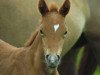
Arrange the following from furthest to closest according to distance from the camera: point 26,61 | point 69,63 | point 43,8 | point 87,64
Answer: point 87,64 → point 69,63 → point 26,61 → point 43,8

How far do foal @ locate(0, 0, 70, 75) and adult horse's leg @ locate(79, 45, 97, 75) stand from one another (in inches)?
102

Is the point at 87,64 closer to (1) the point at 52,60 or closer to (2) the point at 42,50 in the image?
(2) the point at 42,50

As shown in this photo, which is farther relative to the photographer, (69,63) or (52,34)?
(69,63)

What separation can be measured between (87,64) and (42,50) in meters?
3.14

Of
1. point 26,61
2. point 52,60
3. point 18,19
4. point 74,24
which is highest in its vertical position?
point 52,60

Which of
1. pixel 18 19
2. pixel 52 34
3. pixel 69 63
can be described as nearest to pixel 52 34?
pixel 52 34

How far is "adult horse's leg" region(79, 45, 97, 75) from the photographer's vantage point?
8500mm

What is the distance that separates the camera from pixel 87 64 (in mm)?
8609

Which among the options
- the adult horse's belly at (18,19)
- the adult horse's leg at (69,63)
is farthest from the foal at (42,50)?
the adult horse's leg at (69,63)

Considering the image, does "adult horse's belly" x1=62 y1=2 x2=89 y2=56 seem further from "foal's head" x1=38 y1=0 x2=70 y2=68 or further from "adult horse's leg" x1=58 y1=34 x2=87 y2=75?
"foal's head" x1=38 y1=0 x2=70 y2=68

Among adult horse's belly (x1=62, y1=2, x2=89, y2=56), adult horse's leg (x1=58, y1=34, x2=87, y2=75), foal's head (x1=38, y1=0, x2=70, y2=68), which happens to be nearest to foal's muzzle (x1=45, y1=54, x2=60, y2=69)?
foal's head (x1=38, y1=0, x2=70, y2=68)

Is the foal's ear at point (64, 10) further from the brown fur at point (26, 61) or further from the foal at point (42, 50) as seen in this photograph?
the brown fur at point (26, 61)

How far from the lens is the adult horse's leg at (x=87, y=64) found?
8500 mm

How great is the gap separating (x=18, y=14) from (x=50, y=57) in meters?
1.80
